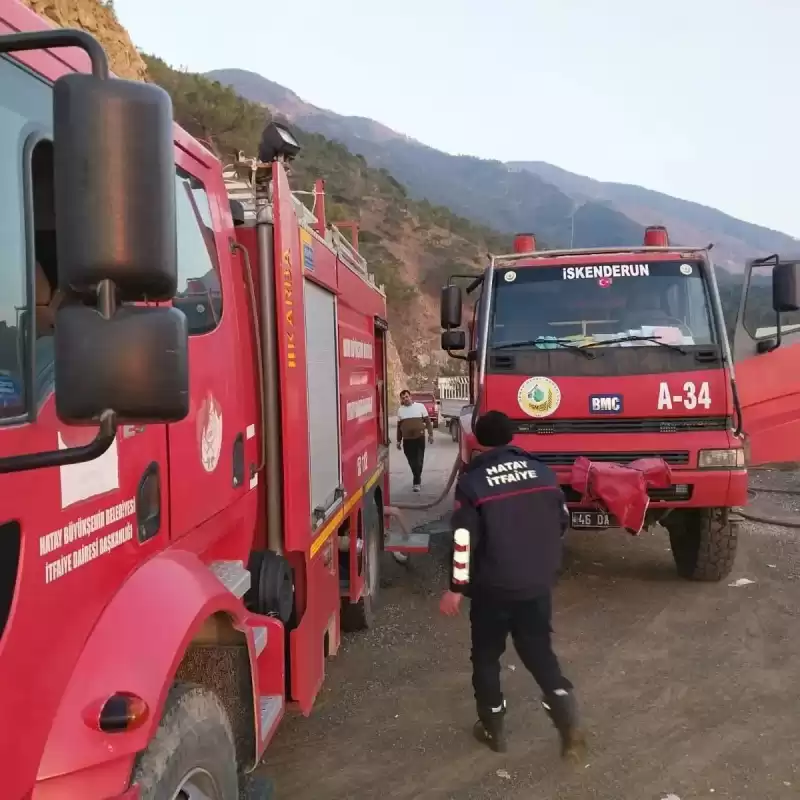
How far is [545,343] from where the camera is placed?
6.09 m

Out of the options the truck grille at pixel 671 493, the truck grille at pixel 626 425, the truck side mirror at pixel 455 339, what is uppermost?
the truck side mirror at pixel 455 339

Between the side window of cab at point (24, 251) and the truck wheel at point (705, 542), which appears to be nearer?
the side window of cab at point (24, 251)

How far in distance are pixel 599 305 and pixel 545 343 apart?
58cm

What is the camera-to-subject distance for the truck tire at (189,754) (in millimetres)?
1748

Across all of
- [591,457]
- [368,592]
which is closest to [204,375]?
[368,592]

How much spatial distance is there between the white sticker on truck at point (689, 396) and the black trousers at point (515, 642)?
8.67 ft

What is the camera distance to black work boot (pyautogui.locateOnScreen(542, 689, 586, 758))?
3607mm

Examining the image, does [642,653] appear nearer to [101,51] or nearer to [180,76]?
[101,51]

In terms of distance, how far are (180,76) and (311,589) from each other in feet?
88.8

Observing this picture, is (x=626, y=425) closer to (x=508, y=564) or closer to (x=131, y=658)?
(x=508, y=564)

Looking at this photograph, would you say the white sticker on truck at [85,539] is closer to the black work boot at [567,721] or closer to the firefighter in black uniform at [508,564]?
the firefighter in black uniform at [508,564]

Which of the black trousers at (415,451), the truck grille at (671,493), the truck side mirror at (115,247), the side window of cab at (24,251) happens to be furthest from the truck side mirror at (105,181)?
the black trousers at (415,451)

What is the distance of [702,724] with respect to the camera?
157 inches

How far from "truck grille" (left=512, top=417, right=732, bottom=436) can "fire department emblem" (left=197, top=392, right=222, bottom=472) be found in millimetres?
3737
